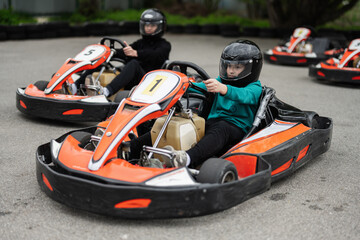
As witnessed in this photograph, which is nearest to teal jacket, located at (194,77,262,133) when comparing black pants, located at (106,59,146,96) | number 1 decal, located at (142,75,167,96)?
number 1 decal, located at (142,75,167,96)

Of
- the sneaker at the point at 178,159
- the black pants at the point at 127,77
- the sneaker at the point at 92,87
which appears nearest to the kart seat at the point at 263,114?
the sneaker at the point at 178,159

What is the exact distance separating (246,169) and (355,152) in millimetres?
1428

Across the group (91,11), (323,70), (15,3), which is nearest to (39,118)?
(323,70)

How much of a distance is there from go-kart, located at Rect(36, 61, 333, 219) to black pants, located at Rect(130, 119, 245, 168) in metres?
0.06

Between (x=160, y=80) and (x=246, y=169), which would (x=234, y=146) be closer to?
(x=246, y=169)

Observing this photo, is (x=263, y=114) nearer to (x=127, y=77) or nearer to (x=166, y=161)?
(x=166, y=161)

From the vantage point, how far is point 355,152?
4031 mm

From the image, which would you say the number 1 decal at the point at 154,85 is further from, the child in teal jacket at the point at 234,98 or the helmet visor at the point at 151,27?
the helmet visor at the point at 151,27

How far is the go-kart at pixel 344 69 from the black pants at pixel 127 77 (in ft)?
9.83

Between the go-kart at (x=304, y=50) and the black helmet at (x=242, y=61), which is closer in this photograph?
the black helmet at (x=242, y=61)

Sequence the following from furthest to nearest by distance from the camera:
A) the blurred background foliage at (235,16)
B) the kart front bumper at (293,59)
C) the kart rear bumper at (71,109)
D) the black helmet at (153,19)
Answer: the blurred background foliage at (235,16) → the kart front bumper at (293,59) → the black helmet at (153,19) → the kart rear bumper at (71,109)

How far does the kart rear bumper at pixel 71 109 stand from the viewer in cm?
450

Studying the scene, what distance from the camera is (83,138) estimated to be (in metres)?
3.16

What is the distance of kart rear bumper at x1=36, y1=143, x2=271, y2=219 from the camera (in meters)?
2.47
